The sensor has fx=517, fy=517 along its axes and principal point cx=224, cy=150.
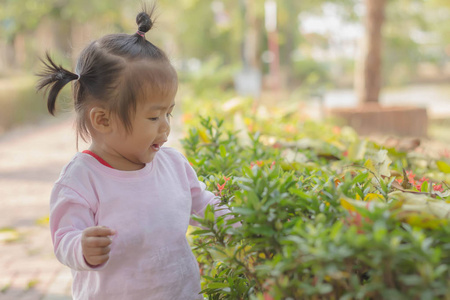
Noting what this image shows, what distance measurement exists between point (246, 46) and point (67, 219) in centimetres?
2002

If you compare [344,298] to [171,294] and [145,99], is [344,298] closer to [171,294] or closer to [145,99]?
[171,294]

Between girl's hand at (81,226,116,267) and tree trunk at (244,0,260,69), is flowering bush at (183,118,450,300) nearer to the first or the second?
girl's hand at (81,226,116,267)

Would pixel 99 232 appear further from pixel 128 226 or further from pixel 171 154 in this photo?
pixel 171 154

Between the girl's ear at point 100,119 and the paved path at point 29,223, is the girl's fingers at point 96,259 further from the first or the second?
the paved path at point 29,223

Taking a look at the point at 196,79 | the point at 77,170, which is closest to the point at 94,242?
the point at 77,170

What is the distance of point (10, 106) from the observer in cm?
1605

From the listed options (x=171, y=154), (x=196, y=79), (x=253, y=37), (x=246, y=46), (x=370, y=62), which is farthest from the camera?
(x=246, y=46)

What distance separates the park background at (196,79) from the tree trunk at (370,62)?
0.03 m

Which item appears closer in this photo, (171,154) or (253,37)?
(171,154)

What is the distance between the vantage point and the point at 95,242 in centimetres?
152

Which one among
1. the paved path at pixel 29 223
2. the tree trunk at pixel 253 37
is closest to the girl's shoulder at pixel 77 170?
the paved path at pixel 29 223

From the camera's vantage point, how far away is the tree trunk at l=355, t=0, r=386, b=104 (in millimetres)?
9867

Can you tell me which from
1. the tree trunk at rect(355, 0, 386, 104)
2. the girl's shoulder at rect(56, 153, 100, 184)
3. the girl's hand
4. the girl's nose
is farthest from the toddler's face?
the tree trunk at rect(355, 0, 386, 104)

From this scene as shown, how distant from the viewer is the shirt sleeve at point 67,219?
5.27 ft
